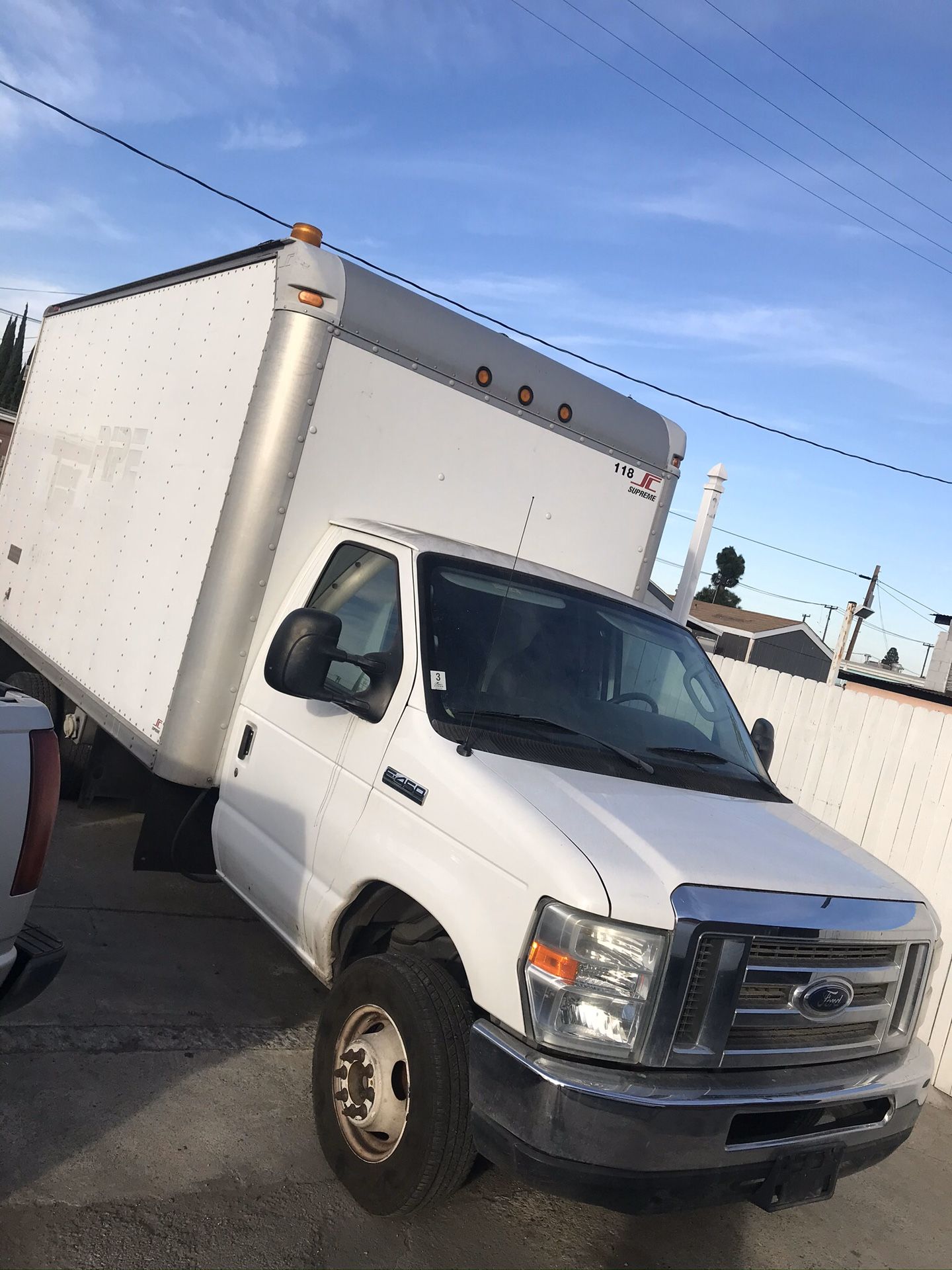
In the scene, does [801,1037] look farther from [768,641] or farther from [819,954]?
[768,641]

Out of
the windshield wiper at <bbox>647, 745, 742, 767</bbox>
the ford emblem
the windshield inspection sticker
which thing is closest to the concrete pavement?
the ford emblem

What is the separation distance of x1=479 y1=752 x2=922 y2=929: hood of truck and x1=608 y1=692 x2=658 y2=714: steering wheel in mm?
584

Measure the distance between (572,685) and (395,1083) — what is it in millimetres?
1637

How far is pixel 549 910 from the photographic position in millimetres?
3051

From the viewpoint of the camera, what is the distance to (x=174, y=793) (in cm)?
502

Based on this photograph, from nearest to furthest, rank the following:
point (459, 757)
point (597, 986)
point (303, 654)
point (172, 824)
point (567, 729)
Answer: point (597, 986), point (459, 757), point (303, 654), point (567, 729), point (172, 824)

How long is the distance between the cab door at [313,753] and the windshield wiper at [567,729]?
0.96 feet

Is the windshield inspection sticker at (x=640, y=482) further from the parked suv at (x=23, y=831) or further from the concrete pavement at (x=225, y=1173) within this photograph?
the parked suv at (x=23, y=831)

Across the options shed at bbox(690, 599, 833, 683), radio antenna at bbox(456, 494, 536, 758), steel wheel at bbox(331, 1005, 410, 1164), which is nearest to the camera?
steel wheel at bbox(331, 1005, 410, 1164)

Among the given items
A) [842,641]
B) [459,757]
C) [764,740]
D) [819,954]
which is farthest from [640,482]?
[842,641]

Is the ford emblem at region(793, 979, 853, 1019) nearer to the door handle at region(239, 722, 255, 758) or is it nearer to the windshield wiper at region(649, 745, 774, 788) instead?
the windshield wiper at region(649, 745, 774, 788)

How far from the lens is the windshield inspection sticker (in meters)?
6.12

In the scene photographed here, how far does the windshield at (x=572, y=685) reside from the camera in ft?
13.0

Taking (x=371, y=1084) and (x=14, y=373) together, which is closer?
(x=371, y=1084)
